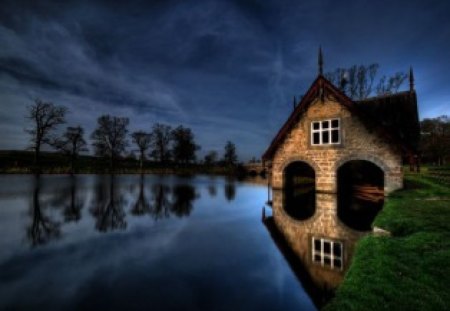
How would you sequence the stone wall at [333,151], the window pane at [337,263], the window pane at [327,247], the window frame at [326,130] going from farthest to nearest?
the window frame at [326,130] < the stone wall at [333,151] < the window pane at [327,247] < the window pane at [337,263]

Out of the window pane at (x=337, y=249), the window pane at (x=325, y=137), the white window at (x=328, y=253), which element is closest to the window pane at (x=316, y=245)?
the white window at (x=328, y=253)

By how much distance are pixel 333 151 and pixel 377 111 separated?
22.8 feet

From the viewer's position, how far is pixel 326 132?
56.1 feet

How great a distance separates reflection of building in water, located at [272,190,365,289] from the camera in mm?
4969

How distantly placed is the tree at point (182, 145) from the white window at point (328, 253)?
6296cm

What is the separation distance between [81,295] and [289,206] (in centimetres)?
1056

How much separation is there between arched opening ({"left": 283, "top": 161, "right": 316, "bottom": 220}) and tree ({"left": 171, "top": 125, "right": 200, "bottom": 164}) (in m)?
46.3

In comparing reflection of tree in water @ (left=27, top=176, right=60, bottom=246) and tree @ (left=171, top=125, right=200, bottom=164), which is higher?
tree @ (left=171, top=125, right=200, bottom=164)

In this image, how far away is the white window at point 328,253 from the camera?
5.33 metres

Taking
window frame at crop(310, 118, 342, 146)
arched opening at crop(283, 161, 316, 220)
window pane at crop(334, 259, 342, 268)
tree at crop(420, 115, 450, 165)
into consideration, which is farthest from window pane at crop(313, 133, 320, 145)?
tree at crop(420, 115, 450, 165)

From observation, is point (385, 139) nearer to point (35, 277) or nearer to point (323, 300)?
point (323, 300)

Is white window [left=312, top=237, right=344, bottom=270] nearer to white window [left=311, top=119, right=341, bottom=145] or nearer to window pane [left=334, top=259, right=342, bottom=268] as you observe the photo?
window pane [left=334, top=259, right=342, bottom=268]

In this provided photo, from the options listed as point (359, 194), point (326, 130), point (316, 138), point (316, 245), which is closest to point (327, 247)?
point (316, 245)

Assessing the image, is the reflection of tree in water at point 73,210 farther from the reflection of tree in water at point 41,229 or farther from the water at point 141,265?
the reflection of tree in water at point 41,229
